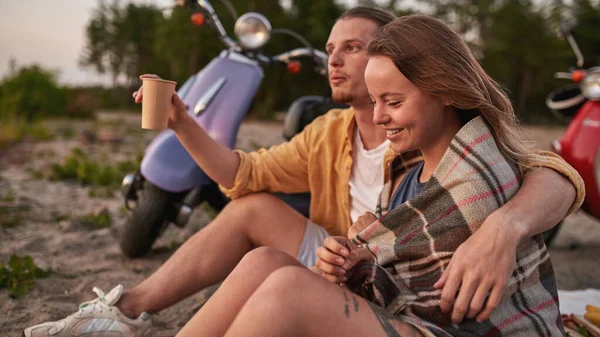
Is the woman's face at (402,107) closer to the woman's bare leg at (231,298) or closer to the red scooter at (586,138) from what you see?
the woman's bare leg at (231,298)

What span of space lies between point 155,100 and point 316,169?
691 millimetres

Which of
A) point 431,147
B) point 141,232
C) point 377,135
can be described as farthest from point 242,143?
point 431,147

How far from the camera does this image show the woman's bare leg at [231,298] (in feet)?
3.70

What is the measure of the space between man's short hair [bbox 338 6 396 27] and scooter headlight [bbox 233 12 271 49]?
0.58 metres

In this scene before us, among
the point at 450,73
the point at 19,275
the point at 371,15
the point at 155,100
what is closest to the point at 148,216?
the point at 19,275

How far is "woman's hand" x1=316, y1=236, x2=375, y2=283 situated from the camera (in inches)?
42.4

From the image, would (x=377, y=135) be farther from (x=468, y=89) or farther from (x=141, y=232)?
(x=141, y=232)

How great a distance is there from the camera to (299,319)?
3.09 ft

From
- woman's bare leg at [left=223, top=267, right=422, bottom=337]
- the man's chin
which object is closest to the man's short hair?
the man's chin

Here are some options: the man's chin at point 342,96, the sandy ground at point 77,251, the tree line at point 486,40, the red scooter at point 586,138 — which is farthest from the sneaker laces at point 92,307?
the tree line at point 486,40

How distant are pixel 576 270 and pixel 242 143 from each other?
4.71m

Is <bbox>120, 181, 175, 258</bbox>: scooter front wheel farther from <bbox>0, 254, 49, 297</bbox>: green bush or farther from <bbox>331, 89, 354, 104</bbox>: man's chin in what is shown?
<bbox>331, 89, 354, 104</bbox>: man's chin

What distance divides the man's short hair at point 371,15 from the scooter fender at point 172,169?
33.4 inches

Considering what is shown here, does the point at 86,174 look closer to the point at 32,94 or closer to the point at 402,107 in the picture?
the point at 402,107
